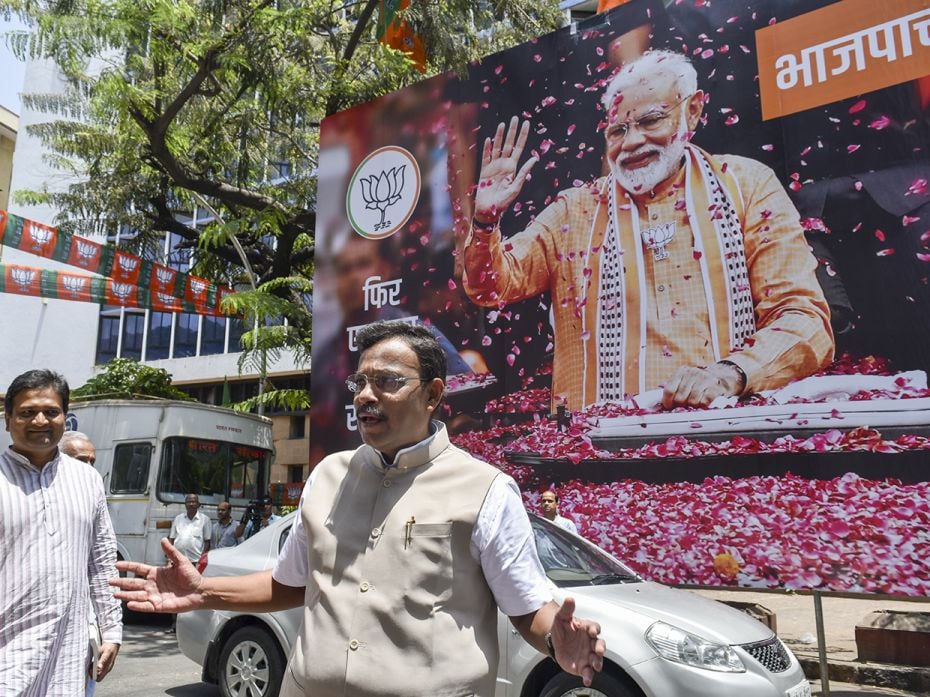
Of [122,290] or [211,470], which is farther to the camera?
[122,290]

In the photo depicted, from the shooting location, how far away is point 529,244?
9828 millimetres

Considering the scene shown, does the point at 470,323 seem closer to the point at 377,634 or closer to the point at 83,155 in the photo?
the point at 377,634

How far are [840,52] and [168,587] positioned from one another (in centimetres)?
784

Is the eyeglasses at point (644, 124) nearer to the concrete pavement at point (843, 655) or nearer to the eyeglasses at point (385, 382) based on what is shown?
the concrete pavement at point (843, 655)

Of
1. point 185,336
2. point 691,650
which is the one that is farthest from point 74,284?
point 691,650

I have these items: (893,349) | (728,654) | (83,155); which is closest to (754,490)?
(893,349)

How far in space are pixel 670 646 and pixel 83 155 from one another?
1457 centimetres

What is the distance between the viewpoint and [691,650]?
4480 millimetres

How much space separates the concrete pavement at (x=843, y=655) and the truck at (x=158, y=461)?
7.72 meters

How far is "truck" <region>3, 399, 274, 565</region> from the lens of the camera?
12.8 meters

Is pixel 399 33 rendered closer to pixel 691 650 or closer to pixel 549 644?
pixel 691 650

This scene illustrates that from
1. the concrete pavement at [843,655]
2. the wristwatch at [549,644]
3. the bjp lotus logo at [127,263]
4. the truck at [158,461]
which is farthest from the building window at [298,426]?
the wristwatch at [549,644]

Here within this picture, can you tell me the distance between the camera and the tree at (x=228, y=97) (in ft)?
39.0

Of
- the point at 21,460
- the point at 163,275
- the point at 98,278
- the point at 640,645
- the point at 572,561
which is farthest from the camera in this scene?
the point at 98,278
